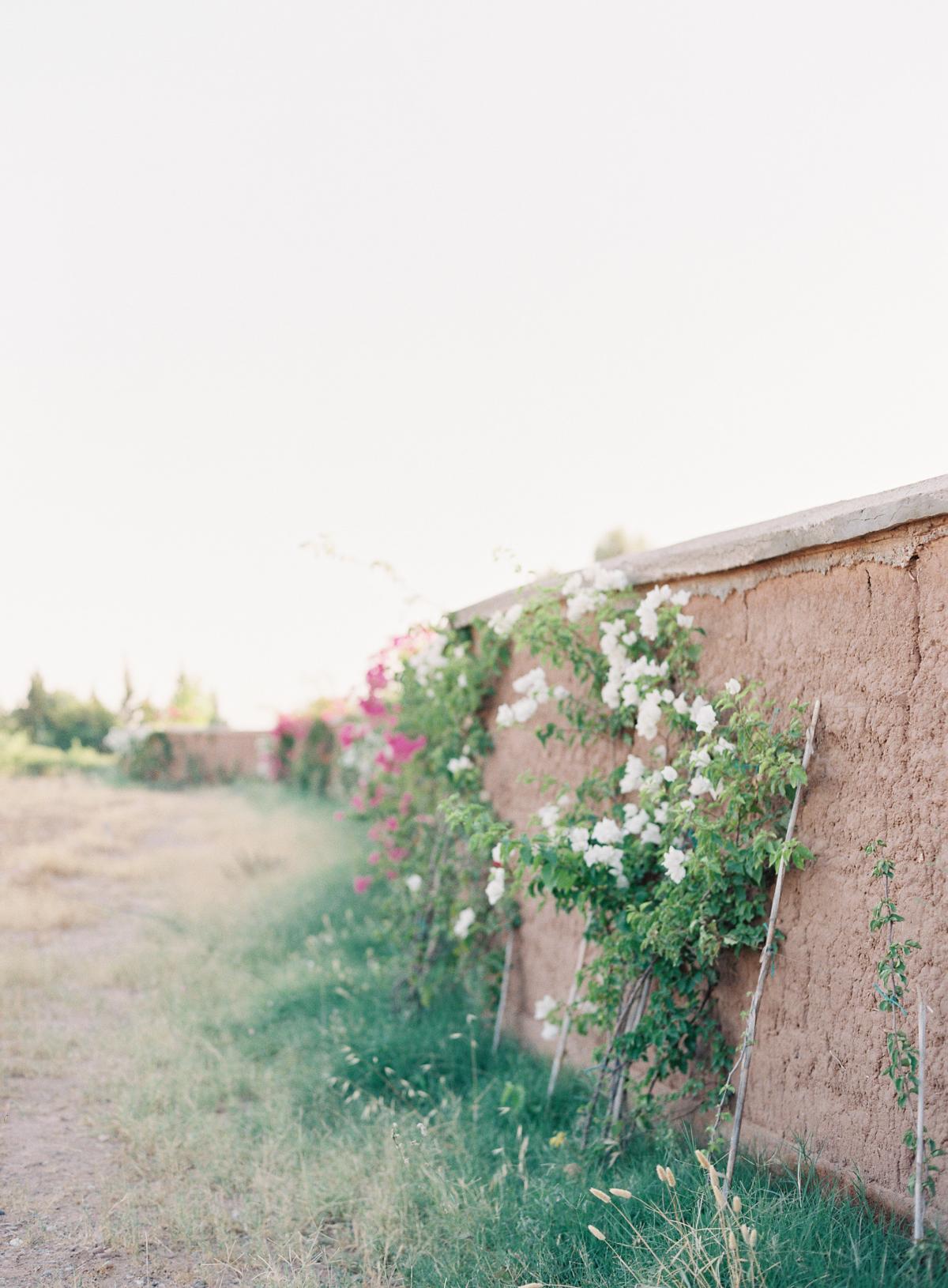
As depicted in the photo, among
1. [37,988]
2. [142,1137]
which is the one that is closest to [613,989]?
[142,1137]

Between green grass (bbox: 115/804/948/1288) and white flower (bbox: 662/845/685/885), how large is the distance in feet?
2.60

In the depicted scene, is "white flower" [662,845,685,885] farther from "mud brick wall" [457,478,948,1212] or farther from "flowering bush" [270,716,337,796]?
"flowering bush" [270,716,337,796]

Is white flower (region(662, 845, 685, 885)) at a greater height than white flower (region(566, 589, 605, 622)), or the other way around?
white flower (region(566, 589, 605, 622))

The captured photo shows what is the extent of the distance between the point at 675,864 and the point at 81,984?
4.16m

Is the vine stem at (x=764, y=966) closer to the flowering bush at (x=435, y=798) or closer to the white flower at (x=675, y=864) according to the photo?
the white flower at (x=675, y=864)

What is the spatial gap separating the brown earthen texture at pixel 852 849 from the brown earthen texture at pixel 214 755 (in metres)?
15.1

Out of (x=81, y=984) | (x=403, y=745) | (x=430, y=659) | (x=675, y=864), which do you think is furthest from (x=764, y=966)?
(x=81, y=984)

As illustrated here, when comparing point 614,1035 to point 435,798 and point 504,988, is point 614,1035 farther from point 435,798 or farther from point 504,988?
point 435,798

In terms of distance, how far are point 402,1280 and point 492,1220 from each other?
30 centimetres

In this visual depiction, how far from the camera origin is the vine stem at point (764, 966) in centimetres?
273

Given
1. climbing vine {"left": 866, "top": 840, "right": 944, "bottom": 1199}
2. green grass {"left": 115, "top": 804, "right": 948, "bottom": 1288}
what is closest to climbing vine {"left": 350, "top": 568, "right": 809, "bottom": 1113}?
climbing vine {"left": 866, "top": 840, "right": 944, "bottom": 1199}

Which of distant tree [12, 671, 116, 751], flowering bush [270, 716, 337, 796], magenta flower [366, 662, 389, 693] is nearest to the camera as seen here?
magenta flower [366, 662, 389, 693]

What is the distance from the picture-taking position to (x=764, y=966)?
2.78 m

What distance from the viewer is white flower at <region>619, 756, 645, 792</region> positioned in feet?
11.4
